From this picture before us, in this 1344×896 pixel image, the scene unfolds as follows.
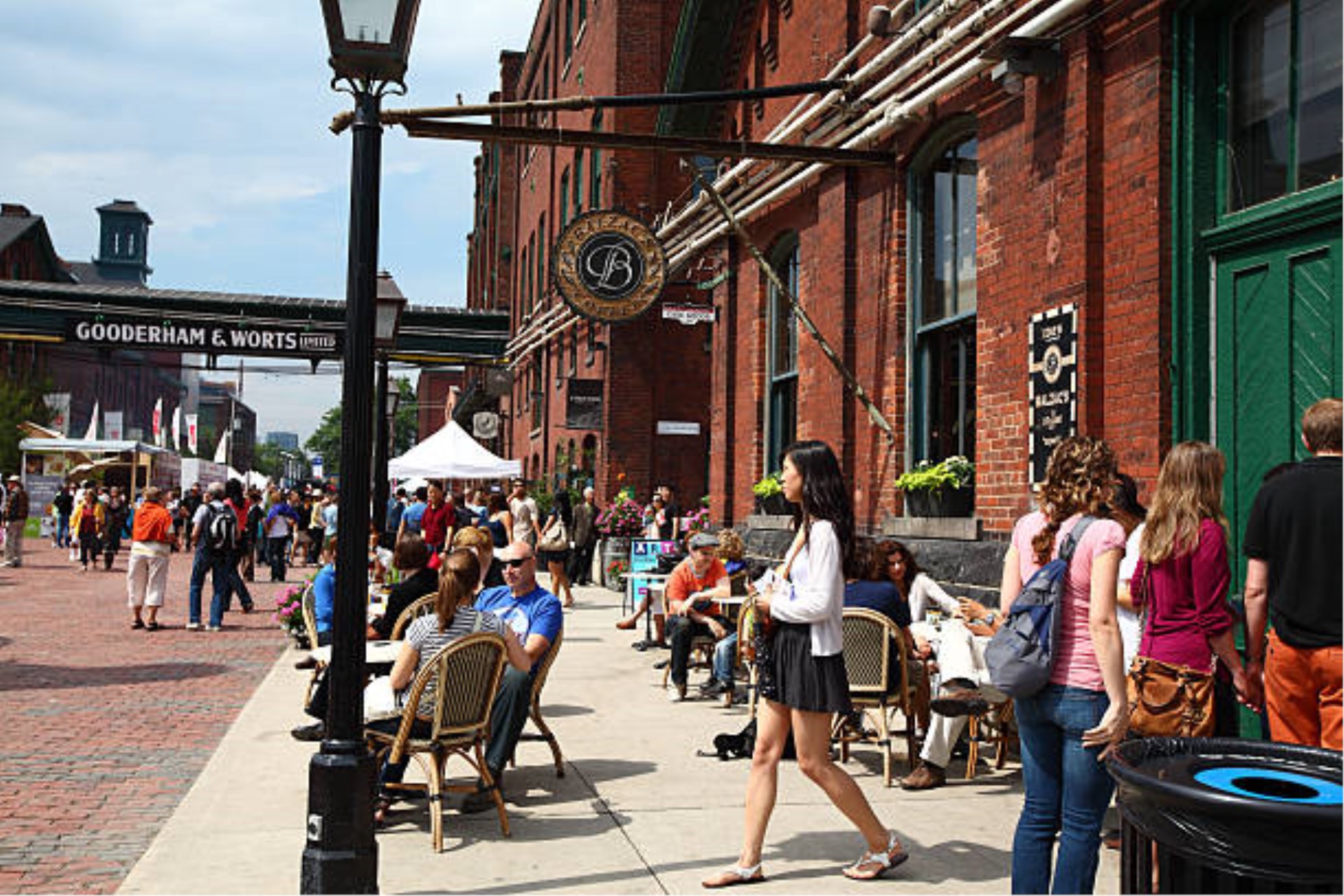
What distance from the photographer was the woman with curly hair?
12.8 feet

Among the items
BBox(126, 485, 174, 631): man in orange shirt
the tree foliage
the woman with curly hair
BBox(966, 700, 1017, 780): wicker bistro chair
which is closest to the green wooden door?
BBox(966, 700, 1017, 780): wicker bistro chair

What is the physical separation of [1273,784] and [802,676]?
2178 mm

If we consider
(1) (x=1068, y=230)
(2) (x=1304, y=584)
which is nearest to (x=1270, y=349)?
(1) (x=1068, y=230)

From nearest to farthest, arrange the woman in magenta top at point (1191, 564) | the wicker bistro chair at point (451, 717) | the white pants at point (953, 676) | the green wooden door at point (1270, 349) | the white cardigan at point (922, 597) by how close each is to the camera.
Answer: the woman in magenta top at point (1191, 564) < the wicker bistro chair at point (451, 717) < the green wooden door at point (1270, 349) < the white pants at point (953, 676) < the white cardigan at point (922, 597)

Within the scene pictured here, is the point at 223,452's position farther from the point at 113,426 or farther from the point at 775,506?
the point at 775,506

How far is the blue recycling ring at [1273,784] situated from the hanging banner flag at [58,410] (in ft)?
196

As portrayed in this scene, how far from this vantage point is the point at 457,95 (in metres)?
8.86

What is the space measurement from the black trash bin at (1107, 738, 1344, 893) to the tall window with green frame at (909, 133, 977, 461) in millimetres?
6983

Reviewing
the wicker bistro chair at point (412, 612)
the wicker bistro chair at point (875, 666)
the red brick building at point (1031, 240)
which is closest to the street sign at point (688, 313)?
the red brick building at point (1031, 240)

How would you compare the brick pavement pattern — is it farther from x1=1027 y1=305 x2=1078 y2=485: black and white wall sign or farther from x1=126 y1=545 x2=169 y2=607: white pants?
x1=1027 y1=305 x2=1078 y2=485: black and white wall sign

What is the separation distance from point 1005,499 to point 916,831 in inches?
140

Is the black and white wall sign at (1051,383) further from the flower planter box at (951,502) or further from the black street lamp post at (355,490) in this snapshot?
the black street lamp post at (355,490)

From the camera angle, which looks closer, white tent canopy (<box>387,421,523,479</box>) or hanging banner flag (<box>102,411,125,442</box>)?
white tent canopy (<box>387,421,523,479</box>)

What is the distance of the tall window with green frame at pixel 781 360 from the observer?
1397cm
